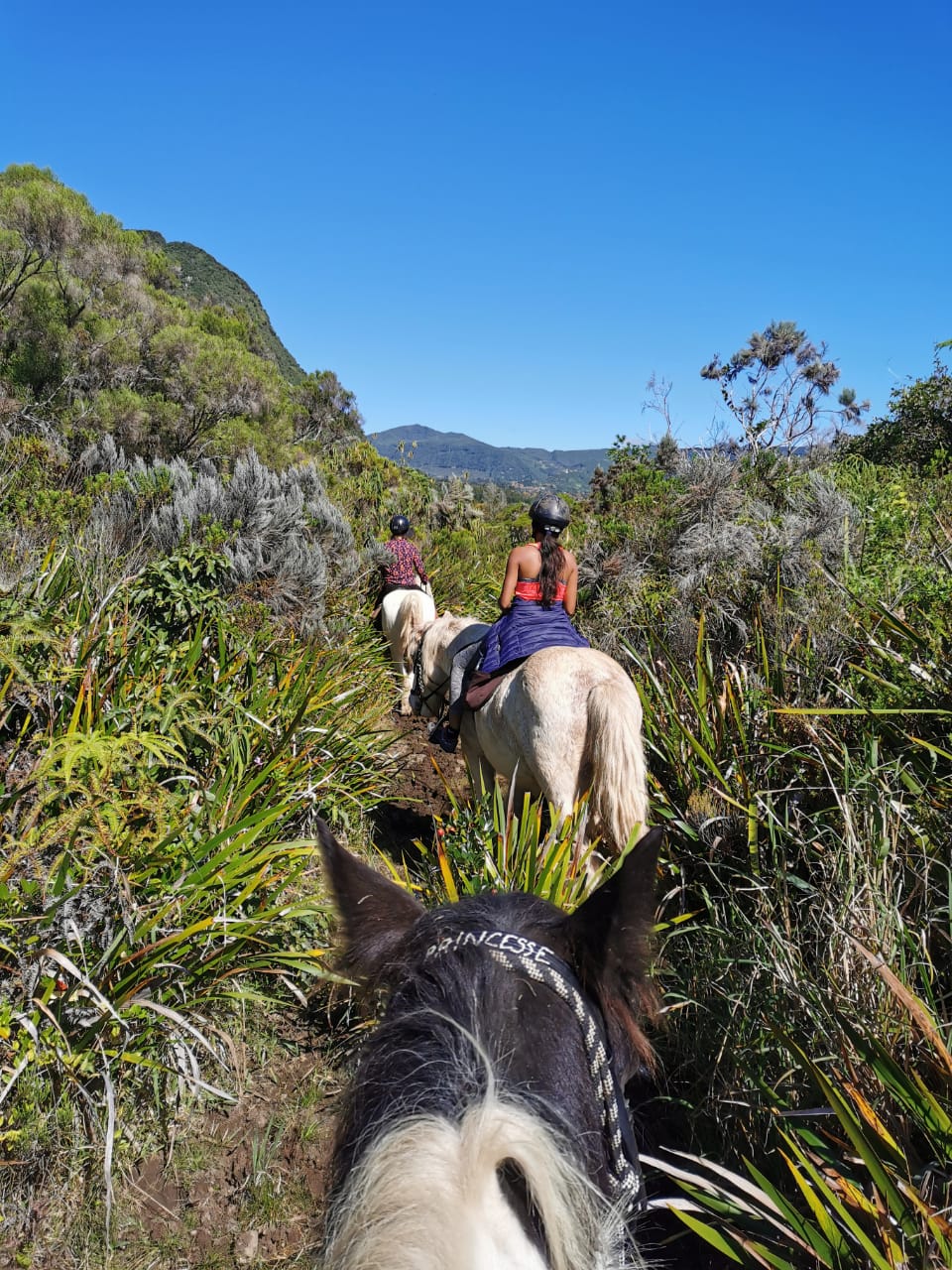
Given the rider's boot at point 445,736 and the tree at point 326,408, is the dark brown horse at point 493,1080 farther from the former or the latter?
the tree at point 326,408

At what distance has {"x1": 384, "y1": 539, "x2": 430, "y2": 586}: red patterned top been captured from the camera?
8805 mm

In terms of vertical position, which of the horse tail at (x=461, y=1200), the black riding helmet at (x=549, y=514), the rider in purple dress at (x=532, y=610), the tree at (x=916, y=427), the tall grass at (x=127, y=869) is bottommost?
the tall grass at (x=127, y=869)

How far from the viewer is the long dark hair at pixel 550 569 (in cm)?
496

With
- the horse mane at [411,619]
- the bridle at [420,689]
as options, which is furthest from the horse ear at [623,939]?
the horse mane at [411,619]

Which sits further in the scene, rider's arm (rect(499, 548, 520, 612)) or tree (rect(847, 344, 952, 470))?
tree (rect(847, 344, 952, 470))

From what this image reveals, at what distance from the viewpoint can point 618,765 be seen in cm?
367

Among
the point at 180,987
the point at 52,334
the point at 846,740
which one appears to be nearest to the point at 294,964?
the point at 180,987

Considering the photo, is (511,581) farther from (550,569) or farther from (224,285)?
(224,285)

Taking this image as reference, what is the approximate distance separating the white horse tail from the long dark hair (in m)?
1.27

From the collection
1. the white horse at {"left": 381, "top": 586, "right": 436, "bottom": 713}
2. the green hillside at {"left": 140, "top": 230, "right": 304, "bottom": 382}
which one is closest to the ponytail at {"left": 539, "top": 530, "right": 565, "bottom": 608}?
the white horse at {"left": 381, "top": 586, "right": 436, "bottom": 713}

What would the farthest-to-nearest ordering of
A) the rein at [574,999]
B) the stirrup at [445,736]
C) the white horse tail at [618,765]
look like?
the stirrup at [445,736] < the white horse tail at [618,765] < the rein at [574,999]

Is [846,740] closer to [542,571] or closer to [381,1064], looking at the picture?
[542,571]

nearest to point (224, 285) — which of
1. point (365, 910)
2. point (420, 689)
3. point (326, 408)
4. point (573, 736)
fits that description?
point (326, 408)

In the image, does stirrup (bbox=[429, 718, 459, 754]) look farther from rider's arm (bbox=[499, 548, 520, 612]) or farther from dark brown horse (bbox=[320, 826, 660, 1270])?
dark brown horse (bbox=[320, 826, 660, 1270])
